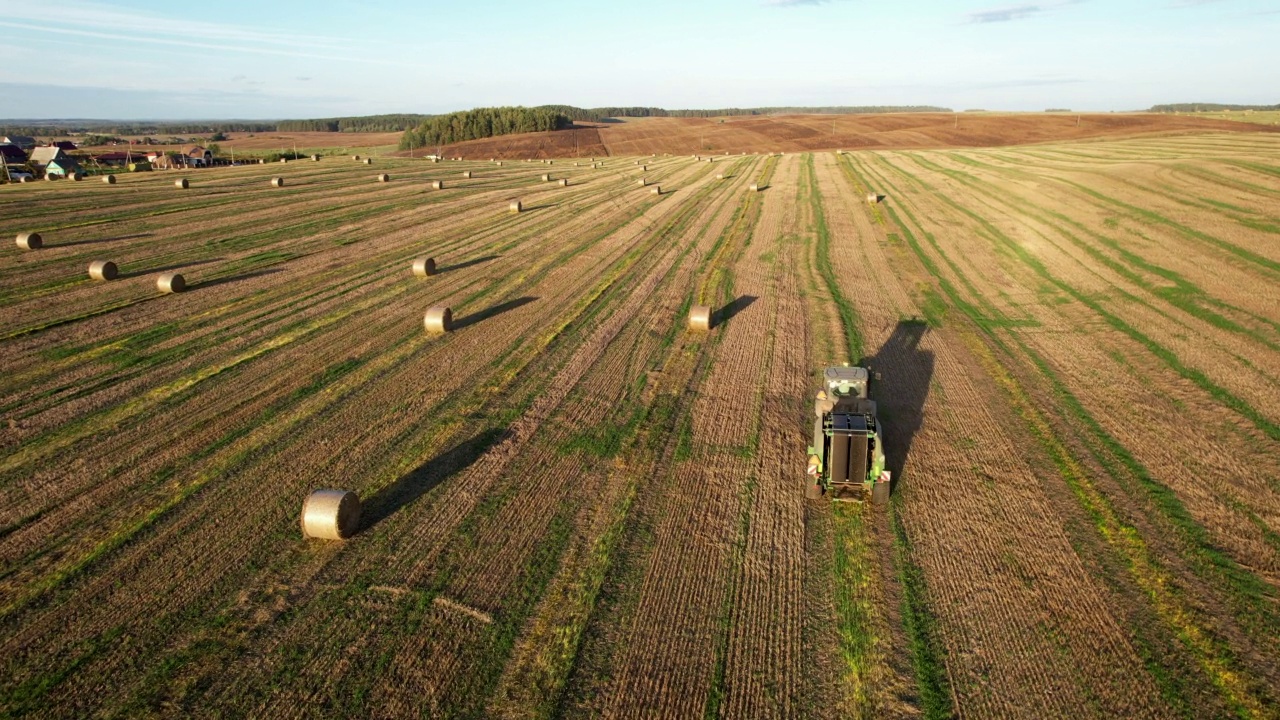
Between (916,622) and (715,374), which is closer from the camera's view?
(916,622)

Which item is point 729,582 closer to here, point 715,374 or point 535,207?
point 715,374

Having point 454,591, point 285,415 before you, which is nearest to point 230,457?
point 285,415

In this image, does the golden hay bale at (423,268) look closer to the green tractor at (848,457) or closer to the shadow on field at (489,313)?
the shadow on field at (489,313)

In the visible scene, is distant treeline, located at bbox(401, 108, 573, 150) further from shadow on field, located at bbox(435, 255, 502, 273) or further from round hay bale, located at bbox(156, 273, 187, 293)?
round hay bale, located at bbox(156, 273, 187, 293)

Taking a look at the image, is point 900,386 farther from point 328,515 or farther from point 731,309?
point 328,515

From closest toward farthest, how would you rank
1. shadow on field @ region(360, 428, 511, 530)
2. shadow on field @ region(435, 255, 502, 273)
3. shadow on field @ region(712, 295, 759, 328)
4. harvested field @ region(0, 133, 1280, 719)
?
harvested field @ region(0, 133, 1280, 719) → shadow on field @ region(360, 428, 511, 530) → shadow on field @ region(712, 295, 759, 328) → shadow on field @ region(435, 255, 502, 273)

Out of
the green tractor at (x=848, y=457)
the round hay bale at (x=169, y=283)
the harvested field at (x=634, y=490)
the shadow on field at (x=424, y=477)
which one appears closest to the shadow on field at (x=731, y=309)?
the harvested field at (x=634, y=490)

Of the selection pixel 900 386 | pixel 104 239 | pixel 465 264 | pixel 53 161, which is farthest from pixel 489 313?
pixel 53 161

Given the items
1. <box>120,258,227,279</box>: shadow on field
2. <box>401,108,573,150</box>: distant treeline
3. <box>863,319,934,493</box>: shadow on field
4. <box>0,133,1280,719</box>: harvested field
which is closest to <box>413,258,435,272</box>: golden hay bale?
<box>0,133,1280,719</box>: harvested field
